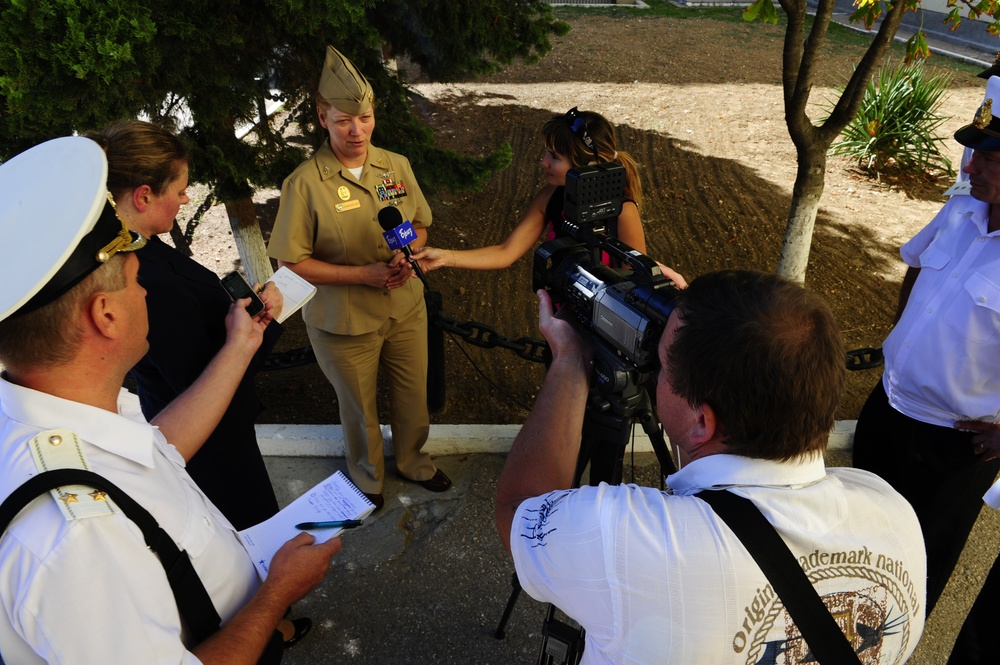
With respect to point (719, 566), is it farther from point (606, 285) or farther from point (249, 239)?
point (249, 239)

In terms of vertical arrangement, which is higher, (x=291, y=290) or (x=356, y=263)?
(x=291, y=290)

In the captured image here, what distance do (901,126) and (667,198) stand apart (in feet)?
10.2

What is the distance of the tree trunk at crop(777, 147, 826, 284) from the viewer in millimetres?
4242

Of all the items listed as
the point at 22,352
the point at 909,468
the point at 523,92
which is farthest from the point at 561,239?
the point at 523,92

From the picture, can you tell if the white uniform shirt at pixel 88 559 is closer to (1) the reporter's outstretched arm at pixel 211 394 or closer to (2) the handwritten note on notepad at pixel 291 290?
(1) the reporter's outstretched arm at pixel 211 394

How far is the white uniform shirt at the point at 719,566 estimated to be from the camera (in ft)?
3.91

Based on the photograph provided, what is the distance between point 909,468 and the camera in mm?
2855

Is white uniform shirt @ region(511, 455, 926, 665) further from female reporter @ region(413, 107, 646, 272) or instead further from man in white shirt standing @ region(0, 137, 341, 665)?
female reporter @ region(413, 107, 646, 272)

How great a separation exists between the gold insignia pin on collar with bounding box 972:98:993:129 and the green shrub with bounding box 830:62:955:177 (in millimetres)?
6154

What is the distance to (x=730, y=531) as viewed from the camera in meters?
1.21

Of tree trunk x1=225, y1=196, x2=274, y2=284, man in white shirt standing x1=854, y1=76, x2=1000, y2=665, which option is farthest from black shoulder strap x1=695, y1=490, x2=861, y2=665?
tree trunk x1=225, y1=196, x2=274, y2=284

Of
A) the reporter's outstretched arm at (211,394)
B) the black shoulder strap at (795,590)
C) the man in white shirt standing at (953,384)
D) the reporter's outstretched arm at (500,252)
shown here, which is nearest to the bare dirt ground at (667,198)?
the reporter's outstretched arm at (500,252)

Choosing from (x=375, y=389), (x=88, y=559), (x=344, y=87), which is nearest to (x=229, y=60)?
(x=344, y=87)

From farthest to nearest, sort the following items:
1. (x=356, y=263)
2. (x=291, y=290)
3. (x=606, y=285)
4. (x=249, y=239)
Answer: (x=249, y=239), (x=356, y=263), (x=291, y=290), (x=606, y=285)
